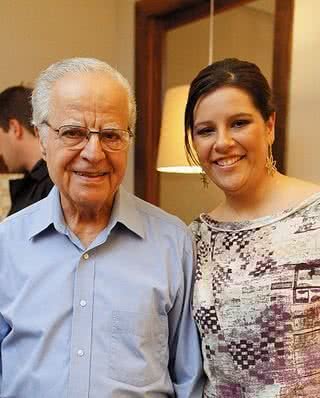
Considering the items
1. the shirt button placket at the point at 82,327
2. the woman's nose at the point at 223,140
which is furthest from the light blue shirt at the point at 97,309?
the woman's nose at the point at 223,140

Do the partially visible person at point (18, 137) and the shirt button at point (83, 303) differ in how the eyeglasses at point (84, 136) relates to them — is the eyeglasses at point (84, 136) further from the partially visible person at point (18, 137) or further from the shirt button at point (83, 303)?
the partially visible person at point (18, 137)

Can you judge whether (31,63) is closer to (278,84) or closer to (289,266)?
(278,84)

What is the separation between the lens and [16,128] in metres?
2.21

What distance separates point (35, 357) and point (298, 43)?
67.0 inches

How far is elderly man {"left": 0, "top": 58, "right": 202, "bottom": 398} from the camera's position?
3.88 feet

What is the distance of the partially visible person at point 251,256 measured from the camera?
1202 mm

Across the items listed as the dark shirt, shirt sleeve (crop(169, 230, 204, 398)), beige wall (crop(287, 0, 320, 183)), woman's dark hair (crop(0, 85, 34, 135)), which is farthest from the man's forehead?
beige wall (crop(287, 0, 320, 183))

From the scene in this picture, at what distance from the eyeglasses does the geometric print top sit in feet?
1.23

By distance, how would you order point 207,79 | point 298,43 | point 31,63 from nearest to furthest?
point 207,79, point 298,43, point 31,63

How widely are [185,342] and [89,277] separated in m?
0.30

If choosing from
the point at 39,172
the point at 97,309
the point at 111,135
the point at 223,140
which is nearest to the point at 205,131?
the point at 223,140

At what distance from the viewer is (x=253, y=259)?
1271 millimetres

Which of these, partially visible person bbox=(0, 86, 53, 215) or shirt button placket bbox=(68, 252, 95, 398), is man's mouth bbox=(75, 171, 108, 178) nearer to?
shirt button placket bbox=(68, 252, 95, 398)

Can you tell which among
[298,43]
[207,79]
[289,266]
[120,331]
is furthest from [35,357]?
[298,43]
